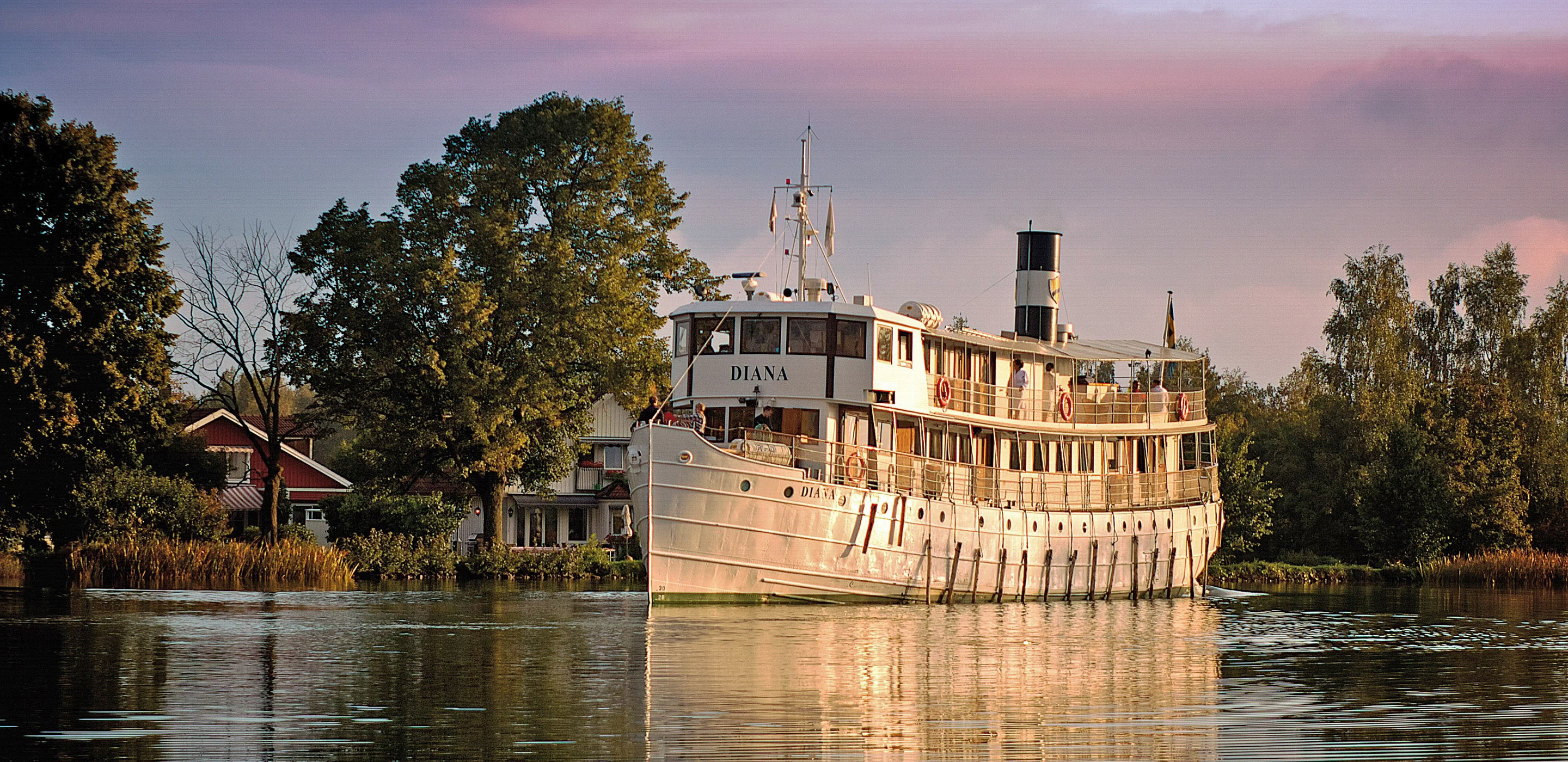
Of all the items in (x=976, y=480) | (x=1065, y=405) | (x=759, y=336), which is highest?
(x=759, y=336)

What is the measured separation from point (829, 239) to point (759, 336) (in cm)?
421

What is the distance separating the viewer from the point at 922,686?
71.3 ft

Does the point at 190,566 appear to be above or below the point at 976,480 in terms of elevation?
below

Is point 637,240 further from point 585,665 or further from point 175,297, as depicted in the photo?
point 585,665

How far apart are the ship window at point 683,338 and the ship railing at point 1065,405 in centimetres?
584

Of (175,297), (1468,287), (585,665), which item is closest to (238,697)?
(585,665)

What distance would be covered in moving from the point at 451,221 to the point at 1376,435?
39.0 metres

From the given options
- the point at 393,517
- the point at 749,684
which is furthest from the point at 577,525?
the point at 749,684

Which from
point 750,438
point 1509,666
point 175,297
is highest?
point 175,297

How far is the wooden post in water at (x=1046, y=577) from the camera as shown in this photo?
42594mm

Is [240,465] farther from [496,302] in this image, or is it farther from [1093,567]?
[1093,567]

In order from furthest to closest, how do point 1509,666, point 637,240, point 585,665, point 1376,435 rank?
point 1376,435 → point 637,240 → point 1509,666 → point 585,665

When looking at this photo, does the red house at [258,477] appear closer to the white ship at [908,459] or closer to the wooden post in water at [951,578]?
the white ship at [908,459]

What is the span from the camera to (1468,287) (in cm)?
7894
